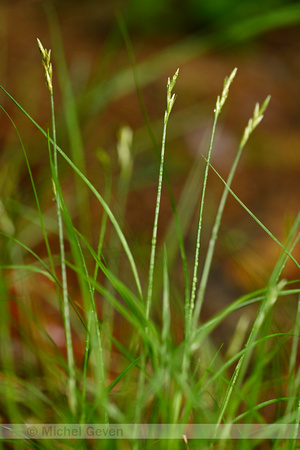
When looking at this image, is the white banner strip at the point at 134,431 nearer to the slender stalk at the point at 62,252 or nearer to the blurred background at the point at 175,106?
the slender stalk at the point at 62,252

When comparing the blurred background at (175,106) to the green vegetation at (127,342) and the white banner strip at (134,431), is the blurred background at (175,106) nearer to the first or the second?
the green vegetation at (127,342)

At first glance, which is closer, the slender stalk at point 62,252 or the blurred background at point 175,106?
the slender stalk at point 62,252

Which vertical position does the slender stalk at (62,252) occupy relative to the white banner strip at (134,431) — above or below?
above

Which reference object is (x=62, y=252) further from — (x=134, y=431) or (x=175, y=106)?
(x=175, y=106)

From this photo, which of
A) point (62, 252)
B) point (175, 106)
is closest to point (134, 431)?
point (62, 252)

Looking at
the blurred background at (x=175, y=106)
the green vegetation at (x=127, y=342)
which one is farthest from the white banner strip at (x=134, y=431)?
the blurred background at (x=175, y=106)

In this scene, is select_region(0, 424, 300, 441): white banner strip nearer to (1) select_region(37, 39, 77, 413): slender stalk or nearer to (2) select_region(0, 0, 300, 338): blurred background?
(1) select_region(37, 39, 77, 413): slender stalk
